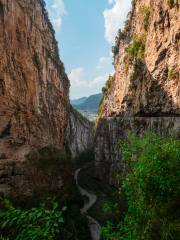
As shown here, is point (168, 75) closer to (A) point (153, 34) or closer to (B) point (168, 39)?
(B) point (168, 39)

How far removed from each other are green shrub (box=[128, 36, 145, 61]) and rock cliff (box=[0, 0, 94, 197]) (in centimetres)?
1405

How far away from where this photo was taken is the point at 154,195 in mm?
11250

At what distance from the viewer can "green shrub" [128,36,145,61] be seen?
40031 mm

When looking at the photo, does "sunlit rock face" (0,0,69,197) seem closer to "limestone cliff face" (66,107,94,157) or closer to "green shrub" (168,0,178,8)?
"green shrub" (168,0,178,8)

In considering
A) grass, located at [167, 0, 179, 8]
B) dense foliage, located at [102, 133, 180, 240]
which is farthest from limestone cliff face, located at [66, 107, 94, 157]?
A: dense foliage, located at [102, 133, 180, 240]

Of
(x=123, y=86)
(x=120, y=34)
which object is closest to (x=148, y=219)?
(x=123, y=86)

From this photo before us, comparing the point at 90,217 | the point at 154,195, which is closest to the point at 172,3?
the point at 154,195

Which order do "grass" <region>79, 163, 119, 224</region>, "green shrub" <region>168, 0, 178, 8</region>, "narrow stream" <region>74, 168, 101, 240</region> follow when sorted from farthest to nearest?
"grass" <region>79, 163, 119, 224</region>, "narrow stream" <region>74, 168, 101, 240</region>, "green shrub" <region>168, 0, 178, 8</region>

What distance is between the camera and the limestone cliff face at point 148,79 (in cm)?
2727

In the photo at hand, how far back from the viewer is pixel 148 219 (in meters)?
10.3

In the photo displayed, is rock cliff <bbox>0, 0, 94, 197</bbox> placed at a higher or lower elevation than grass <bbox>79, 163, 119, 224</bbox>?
higher

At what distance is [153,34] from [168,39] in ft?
16.6

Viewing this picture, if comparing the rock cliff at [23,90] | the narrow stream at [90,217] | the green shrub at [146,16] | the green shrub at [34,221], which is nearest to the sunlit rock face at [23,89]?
the rock cliff at [23,90]

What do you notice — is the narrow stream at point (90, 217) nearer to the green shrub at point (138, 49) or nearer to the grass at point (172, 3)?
the green shrub at point (138, 49)
